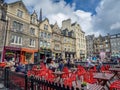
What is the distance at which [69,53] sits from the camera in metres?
45.4

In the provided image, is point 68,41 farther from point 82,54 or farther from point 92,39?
point 92,39

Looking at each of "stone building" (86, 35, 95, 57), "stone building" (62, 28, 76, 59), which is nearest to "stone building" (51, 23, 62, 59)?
"stone building" (62, 28, 76, 59)

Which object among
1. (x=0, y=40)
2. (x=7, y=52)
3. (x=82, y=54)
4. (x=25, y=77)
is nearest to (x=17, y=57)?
(x=7, y=52)

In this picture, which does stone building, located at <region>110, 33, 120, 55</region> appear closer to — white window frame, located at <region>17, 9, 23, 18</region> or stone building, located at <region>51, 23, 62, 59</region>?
stone building, located at <region>51, 23, 62, 59</region>

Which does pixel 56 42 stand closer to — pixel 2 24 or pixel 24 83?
pixel 2 24

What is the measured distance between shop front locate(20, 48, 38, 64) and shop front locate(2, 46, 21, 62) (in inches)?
38.4

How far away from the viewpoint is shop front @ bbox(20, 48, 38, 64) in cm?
2689

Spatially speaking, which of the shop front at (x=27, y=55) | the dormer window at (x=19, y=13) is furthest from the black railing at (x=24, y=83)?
the dormer window at (x=19, y=13)

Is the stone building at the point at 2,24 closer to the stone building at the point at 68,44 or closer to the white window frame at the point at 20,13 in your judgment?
the white window frame at the point at 20,13

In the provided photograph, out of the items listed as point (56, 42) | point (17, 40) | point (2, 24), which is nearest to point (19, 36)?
point (17, 40)

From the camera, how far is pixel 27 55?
2881 centimetres

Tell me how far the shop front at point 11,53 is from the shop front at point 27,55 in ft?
3.20

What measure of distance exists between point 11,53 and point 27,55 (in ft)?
15.7

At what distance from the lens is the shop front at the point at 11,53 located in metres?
22.9
